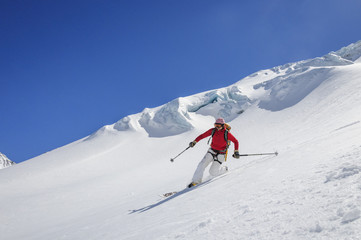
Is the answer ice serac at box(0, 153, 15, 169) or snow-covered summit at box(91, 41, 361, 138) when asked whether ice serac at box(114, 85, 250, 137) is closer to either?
snow-covered summit at box(91, 41, 361, 138)

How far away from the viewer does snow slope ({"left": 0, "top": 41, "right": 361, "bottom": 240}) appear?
2.46 meters

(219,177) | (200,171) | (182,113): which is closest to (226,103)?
(182,113)

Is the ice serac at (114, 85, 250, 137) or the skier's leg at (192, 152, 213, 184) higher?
the ice serac at (114, 85, 250, 137)

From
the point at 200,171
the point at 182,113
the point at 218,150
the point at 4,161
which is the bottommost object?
the point at 200,171

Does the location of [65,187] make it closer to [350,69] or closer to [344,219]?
[344,219]

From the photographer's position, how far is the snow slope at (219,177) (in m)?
2.46

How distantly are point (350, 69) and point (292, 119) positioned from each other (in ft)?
26.9

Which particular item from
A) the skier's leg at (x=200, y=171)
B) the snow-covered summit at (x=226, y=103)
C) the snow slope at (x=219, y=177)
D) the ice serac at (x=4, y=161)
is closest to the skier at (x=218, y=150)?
the skier's leg at (x=200, y=171)

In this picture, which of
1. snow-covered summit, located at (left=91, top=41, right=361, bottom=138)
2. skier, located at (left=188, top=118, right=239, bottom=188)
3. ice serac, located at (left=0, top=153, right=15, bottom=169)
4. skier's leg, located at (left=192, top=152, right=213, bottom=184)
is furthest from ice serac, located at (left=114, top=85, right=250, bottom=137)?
ice serac, located at (left=0, top=153, right=15, bottom=169)

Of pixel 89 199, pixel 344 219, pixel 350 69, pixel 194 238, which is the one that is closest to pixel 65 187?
pixel 89 199

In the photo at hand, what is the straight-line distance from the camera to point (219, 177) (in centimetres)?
657

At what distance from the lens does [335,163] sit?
134 inches

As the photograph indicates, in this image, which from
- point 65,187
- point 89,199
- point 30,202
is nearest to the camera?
point 89,199

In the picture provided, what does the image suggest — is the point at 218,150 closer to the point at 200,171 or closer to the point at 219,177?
the point at 200,171
